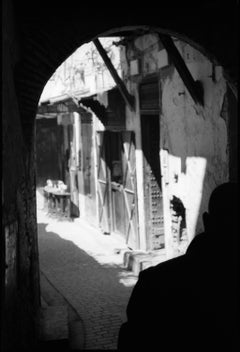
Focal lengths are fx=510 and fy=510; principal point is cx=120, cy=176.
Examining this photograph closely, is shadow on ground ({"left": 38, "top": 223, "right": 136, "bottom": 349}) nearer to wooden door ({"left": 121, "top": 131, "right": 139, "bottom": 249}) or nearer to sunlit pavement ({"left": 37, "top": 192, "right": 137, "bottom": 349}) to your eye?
sunlit pavement ({"left": 37, "top": 192, "right": 137, "bottom": 349})

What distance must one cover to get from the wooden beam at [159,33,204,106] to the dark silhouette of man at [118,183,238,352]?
4.28 metres

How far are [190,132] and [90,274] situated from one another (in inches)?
130

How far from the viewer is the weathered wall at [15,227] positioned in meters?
2.98

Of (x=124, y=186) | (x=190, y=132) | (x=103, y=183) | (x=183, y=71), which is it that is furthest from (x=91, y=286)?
(x=103, y=183)

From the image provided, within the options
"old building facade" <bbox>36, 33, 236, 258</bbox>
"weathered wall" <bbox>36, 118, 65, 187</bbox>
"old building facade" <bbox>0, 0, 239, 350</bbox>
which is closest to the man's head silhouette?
"old building facade" <bbox>0, 0, 239, 350</bbox>

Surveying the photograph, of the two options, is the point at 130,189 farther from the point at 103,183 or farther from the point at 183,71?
the point at 183,71

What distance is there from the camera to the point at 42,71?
14.7ft

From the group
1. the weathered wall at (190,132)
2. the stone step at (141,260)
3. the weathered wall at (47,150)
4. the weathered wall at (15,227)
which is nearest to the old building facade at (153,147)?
the weathered wall at (190,132)

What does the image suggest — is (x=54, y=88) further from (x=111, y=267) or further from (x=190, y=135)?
(x=190, y=135)

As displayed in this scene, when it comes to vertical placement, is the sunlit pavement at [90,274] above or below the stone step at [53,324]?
below

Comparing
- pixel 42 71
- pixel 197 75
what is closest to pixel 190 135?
pixel 197 75

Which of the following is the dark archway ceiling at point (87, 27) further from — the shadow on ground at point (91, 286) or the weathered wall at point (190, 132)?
the shadow on ground at point (91, 286)

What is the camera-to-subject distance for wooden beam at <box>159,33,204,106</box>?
6.62 m

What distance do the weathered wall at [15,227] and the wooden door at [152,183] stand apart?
4.71 m
